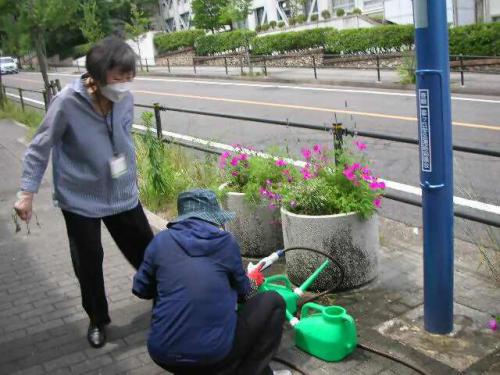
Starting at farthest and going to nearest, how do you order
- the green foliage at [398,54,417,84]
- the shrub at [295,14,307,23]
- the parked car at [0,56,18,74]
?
the parked car at [0,56,18,74], the shrub at [295,14,307,23], the green foliage at [398,54,417,84]

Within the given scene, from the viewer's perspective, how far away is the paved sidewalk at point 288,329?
10.9 ft

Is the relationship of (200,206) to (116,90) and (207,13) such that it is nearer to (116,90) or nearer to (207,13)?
(116,90)

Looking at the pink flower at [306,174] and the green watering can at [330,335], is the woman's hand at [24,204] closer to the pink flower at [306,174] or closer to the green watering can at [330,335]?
the green watering can at [330,335]

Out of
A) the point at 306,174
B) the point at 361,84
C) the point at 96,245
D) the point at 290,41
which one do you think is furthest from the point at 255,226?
the point at 290,41

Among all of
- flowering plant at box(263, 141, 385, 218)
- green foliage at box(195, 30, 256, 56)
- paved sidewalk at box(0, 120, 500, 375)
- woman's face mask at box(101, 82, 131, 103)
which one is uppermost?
green foliage at box(195, 30, 256, 56)

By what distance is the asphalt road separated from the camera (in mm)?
7810

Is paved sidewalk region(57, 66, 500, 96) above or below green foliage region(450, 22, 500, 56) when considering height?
below

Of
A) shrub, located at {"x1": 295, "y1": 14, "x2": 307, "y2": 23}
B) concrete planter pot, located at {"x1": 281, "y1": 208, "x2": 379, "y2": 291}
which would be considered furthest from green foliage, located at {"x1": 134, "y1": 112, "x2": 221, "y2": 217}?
shrub, located at {"x1": 295, "y1": 14, "x2": 307, "y2": 23}

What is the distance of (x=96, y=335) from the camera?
3.76 meters

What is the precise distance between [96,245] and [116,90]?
3.33ft

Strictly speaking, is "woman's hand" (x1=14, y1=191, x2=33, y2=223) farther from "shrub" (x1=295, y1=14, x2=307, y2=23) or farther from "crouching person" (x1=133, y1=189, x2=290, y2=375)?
"shrub" (x1=295, y1=14, x2=307, y2=23)

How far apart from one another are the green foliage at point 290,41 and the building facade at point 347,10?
6.04ft

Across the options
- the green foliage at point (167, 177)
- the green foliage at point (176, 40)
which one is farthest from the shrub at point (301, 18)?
the green foliage at point (167, 177)

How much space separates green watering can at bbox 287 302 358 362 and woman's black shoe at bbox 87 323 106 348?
1274mm
